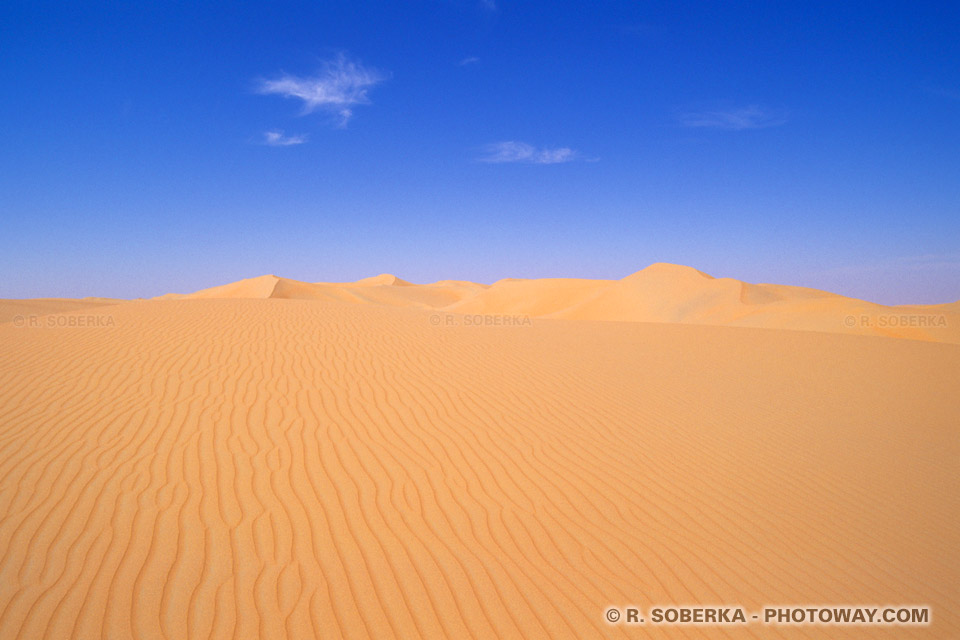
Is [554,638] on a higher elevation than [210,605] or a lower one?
lower

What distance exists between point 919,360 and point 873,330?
8.96 m

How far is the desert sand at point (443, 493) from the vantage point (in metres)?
2.95

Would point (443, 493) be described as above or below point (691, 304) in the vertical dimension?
below

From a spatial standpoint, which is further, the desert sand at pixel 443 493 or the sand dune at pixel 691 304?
the sand dune at pixel 691 304

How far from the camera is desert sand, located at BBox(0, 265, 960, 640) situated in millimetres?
2951

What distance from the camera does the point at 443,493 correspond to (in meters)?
Result: 4.28

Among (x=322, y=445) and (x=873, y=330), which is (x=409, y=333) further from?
(x=873, y=330)

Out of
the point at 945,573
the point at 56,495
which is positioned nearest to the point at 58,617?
the point at 56,495

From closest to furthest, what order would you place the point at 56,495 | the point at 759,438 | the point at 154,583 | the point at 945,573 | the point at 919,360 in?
the point at 154,583, the point at 945,573, the point at 56,495, the point at 759,438, the point at 919,360

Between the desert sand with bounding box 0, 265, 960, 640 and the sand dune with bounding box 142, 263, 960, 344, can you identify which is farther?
the sand dune with bounding box 142, 263, 960, 344

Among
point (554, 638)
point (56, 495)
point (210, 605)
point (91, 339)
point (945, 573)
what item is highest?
point (91, 339)

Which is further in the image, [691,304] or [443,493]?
[691,304]

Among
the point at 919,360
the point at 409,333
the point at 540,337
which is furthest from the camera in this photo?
the point at 540,337

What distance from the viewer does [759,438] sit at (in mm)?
6168
